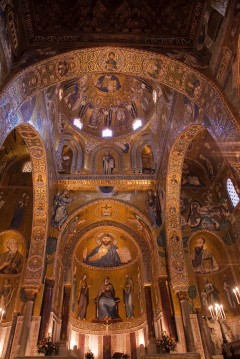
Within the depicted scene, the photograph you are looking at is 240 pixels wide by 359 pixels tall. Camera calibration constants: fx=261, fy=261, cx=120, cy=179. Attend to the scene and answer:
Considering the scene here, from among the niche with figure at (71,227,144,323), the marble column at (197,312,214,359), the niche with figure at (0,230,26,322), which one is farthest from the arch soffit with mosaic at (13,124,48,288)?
the marble column at (197,312,214,359)

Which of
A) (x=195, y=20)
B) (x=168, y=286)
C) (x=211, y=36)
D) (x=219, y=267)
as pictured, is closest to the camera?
(x=211, y=36)

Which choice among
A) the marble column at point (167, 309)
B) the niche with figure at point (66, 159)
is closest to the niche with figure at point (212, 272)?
the marble column at point (167, 309)

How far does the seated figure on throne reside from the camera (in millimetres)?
15478

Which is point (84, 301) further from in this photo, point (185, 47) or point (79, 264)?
point (185, 47)

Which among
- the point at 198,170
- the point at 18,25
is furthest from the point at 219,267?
the point at 18,25

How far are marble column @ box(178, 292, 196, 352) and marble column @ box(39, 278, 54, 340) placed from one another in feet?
20.7

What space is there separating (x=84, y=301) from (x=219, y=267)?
8.20 m

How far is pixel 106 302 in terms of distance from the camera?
52.2 feet

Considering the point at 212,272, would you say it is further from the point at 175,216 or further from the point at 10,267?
the point at 10,267

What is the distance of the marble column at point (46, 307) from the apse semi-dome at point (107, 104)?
9.76 metres

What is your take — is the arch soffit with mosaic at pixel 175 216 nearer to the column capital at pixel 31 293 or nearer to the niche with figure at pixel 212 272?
the niche with figure at pixel 212 272

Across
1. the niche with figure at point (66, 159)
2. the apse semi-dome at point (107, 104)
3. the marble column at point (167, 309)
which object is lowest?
the marble column at point (167, 309)

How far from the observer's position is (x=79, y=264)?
655 inches

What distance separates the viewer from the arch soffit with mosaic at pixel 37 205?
1222cm
